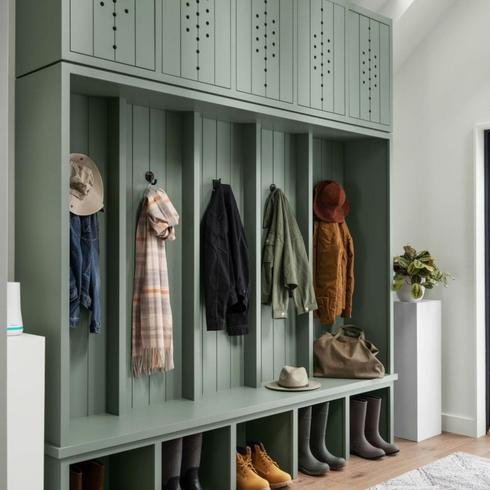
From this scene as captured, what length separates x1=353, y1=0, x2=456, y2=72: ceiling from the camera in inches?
183

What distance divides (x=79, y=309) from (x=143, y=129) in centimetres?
100

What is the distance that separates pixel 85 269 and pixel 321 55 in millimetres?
1903

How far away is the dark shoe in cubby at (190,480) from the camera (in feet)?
11.3

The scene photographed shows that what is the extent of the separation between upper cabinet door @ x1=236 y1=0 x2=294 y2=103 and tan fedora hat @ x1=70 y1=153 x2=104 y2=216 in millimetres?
870

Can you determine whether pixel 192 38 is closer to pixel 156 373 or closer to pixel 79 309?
pixel 79 309

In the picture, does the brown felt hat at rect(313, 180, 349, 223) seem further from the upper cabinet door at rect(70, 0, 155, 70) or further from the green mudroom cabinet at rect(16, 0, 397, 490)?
the upper cabinet door at rect(70, 0, 155, 70)

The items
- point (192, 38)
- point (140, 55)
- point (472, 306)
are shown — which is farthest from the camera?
point (472, 306)

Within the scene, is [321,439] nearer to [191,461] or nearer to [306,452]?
[306,452]

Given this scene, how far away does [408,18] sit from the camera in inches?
186

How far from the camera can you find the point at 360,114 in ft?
14.2

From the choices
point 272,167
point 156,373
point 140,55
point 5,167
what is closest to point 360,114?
point 272,167

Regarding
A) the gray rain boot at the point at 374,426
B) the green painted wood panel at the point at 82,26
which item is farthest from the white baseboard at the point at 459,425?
the green painted wood panel at the point at 82,26

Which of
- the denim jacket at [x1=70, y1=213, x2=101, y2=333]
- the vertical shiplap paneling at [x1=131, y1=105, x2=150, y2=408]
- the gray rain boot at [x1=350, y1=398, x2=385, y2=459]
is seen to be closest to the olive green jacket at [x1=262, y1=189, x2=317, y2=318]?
the gray rain boot at [x1=350, y1=398, x2=385, y2=459]

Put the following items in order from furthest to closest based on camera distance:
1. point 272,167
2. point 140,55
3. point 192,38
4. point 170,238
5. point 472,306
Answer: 1. point 472,306
2. point 272,167
3. point 170,238
4. point 192,38
5. point 140,55
